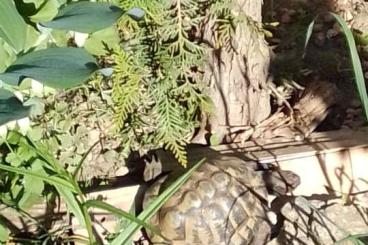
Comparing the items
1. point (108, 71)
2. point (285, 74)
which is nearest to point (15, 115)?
point (108, 71)

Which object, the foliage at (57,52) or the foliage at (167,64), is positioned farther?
the foliage at (167,64)

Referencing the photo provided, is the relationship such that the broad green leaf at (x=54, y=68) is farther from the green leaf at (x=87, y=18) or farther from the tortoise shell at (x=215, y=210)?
the tortoise shell at (x=215, y=210)

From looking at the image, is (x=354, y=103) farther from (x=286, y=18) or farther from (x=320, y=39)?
(x=286, y=18)

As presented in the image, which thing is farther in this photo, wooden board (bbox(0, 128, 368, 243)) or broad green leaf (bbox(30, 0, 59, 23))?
wooden board (bbox(0, 128, 368, 243))

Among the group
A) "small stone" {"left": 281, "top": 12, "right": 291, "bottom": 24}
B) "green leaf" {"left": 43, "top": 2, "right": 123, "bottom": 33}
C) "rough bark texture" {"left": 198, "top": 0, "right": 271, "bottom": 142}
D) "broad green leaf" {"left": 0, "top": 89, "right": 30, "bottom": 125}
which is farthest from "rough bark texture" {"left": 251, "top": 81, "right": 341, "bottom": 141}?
"broad green leaf" {"left": 0, "top": 89, "right": 30, "bottom": 125}

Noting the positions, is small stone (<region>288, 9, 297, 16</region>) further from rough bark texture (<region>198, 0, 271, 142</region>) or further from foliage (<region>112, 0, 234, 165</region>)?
foliage (<region>112, 0, 234, 165</region>)

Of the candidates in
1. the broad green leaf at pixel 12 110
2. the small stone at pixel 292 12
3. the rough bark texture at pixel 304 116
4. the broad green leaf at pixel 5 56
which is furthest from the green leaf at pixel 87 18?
the small stone at pixel 292 12
